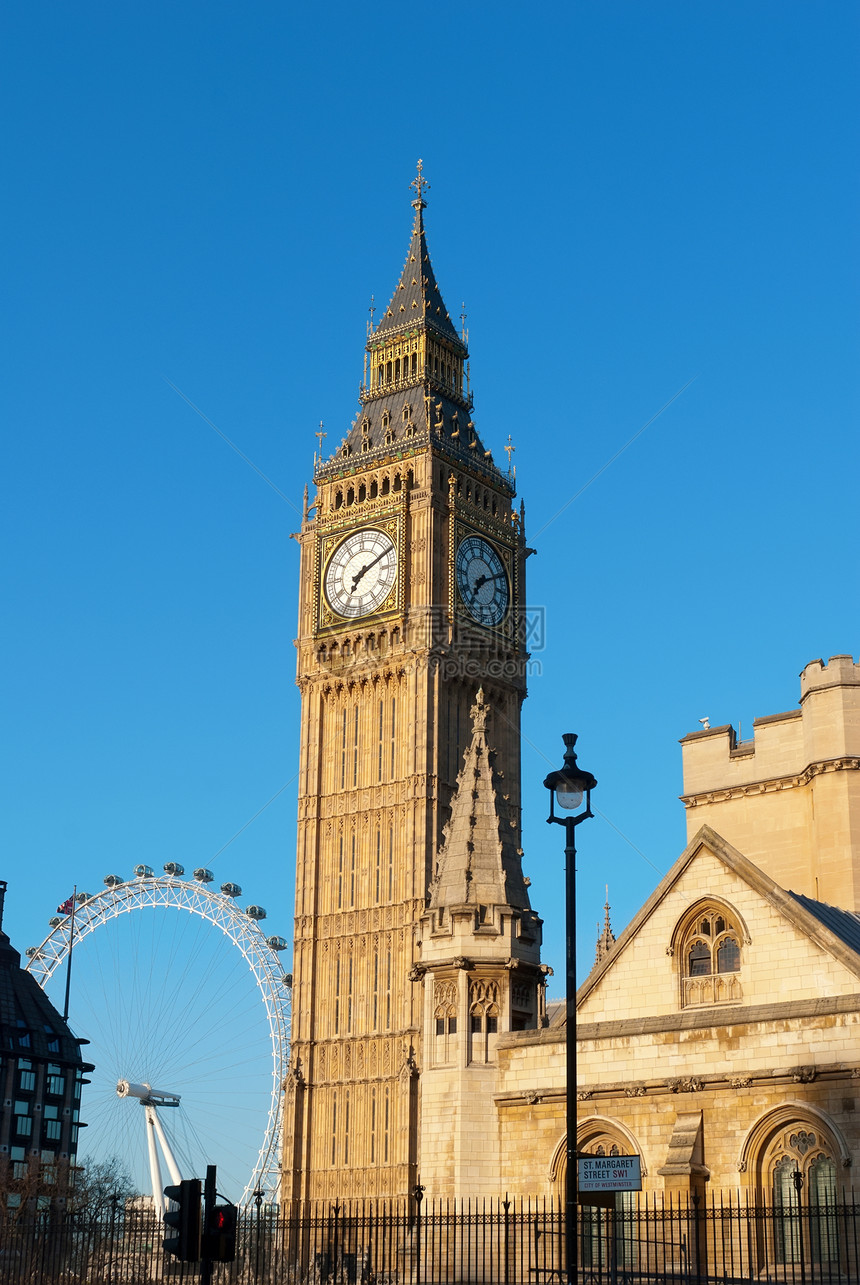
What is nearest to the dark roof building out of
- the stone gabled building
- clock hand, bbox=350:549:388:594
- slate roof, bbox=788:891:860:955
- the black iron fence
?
clock hand, bbox=350:549:388:594

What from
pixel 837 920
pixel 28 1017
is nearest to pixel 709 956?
pixel 837 920

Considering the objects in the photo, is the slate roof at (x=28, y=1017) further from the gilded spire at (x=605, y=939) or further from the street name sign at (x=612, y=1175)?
the street name sign at (x=612, y=1175)

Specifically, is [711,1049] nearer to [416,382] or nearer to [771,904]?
[771,904]

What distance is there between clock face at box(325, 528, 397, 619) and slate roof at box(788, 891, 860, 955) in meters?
58.1

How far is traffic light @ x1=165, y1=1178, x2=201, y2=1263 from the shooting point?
20.6m

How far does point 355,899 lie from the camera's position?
283 feet

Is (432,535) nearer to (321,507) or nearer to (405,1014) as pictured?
(321,507)

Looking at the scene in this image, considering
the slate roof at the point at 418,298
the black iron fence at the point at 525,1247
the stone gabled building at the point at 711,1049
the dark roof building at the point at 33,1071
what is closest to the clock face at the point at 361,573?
the slate roof at the point at 418,298

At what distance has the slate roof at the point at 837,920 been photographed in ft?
95.7

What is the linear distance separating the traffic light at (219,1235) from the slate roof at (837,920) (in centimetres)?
1152

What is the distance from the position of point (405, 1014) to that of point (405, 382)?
119 ft

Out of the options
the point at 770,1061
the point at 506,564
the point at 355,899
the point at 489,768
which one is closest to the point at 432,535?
the point at 506,564

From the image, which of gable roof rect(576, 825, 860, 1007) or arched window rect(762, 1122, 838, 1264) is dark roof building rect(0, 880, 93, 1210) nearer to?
gable roof rect(576, 825, 860, 1007)

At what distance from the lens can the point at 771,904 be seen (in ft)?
92.3
